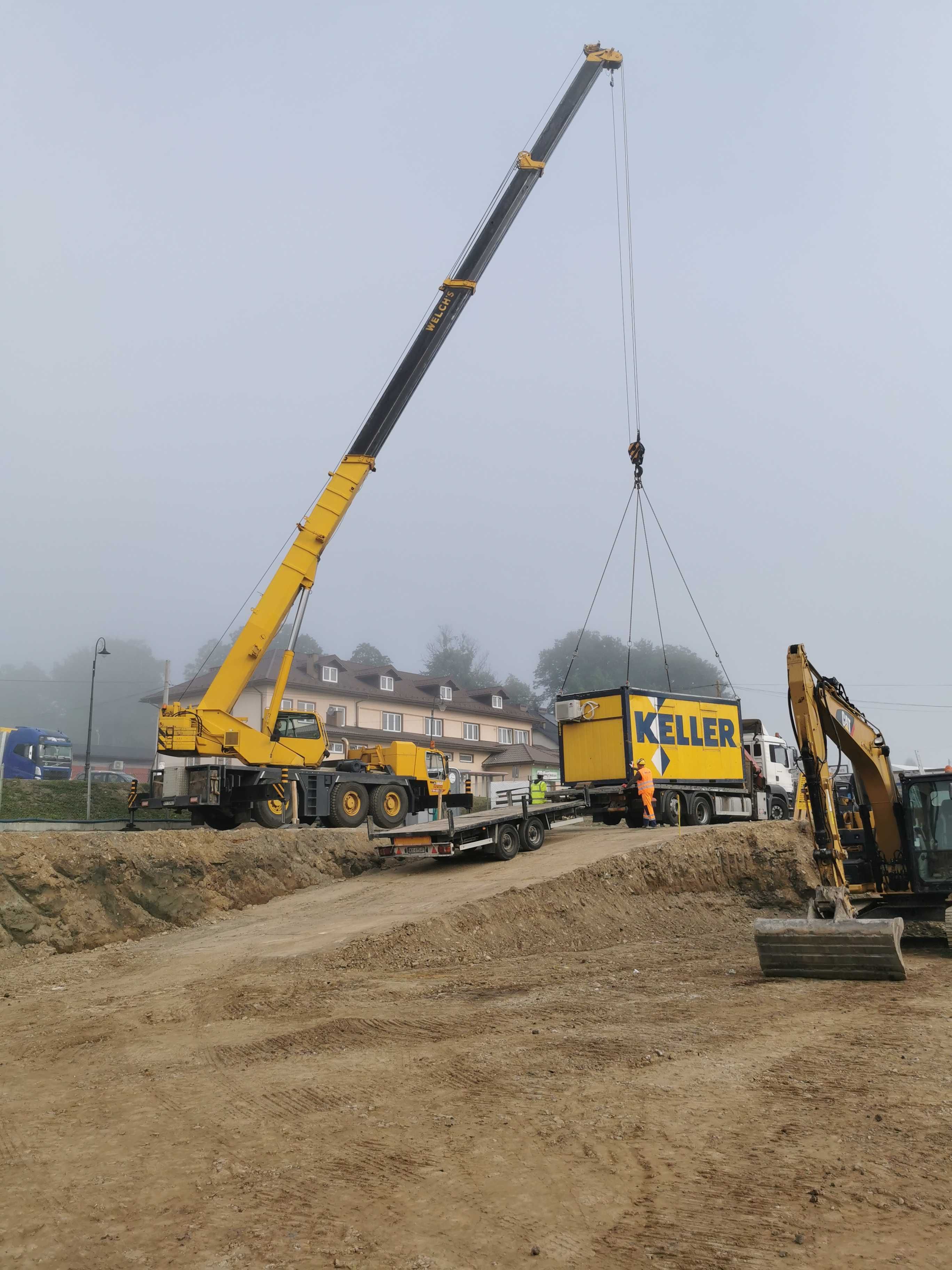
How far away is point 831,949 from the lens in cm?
1048

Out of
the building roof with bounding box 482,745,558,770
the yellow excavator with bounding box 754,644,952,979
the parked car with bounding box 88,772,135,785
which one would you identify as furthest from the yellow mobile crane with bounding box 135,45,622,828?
the building roof with bounding box 482,745,558,770

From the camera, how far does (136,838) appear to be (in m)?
18.9

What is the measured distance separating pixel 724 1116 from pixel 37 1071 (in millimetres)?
5719

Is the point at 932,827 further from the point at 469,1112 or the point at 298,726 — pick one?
the point at 298,726

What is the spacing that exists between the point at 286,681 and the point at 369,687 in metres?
42.7

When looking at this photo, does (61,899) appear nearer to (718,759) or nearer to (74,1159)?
(74,1159)

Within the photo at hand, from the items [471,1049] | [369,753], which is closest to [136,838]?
[369,753]

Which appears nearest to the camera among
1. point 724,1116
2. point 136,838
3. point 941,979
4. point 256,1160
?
point 256,1160

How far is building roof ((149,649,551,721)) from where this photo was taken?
60.8 meters

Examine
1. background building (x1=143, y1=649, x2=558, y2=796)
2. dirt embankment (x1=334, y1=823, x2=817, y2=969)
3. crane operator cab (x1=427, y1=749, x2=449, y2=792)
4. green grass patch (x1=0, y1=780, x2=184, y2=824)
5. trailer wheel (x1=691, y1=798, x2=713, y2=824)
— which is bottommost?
dirt embankment (x1=334, y1=823, x2=817, y2=969)

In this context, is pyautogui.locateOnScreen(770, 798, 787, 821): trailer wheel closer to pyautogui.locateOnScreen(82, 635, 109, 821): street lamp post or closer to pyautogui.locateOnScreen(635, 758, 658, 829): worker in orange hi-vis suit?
pyautogui.locateOnScreen(635, 758, 658, 829): worker in orange hi-vis suit

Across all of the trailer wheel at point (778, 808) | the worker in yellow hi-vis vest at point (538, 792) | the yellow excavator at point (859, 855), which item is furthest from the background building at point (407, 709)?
the yellow excavator at point (859, 855)

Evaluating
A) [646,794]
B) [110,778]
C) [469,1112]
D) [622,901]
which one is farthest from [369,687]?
[469,1112]

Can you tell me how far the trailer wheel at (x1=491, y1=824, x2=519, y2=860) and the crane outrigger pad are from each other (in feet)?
29.9
